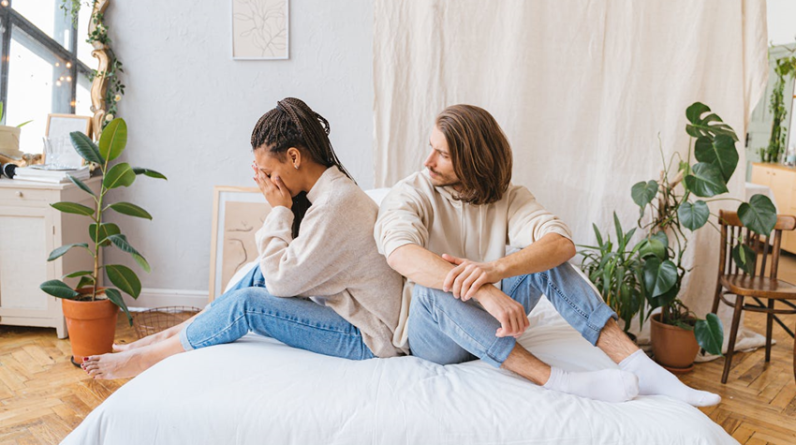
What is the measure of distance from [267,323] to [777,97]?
566 centimetres

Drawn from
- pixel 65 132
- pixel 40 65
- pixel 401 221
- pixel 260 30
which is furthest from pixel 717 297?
pixel 40 65

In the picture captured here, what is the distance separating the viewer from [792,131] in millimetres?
5758

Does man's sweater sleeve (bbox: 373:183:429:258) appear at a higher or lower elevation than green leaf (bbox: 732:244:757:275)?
higher

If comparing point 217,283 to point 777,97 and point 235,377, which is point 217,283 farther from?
point 777,97

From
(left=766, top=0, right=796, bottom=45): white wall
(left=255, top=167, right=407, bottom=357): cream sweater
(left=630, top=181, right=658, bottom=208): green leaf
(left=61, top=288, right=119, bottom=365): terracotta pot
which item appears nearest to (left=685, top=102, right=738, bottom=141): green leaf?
(left=630, top=181, right=658, bottom=208): green leaf

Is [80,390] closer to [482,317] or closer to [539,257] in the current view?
[482,317]

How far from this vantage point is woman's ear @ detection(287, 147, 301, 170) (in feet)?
5.74

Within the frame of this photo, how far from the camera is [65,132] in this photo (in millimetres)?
3135

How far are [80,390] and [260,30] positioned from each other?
5.92 ft

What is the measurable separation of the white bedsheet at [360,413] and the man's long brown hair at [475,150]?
0.56 meters

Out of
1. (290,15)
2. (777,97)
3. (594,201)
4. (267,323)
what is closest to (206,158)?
(290,15)

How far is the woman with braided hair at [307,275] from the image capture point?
1.66m

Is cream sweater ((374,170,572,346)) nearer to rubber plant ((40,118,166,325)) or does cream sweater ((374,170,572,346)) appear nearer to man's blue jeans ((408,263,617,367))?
man's blue jeans ((408,263,617,367))

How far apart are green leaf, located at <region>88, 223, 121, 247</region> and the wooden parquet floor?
1.69 feet
